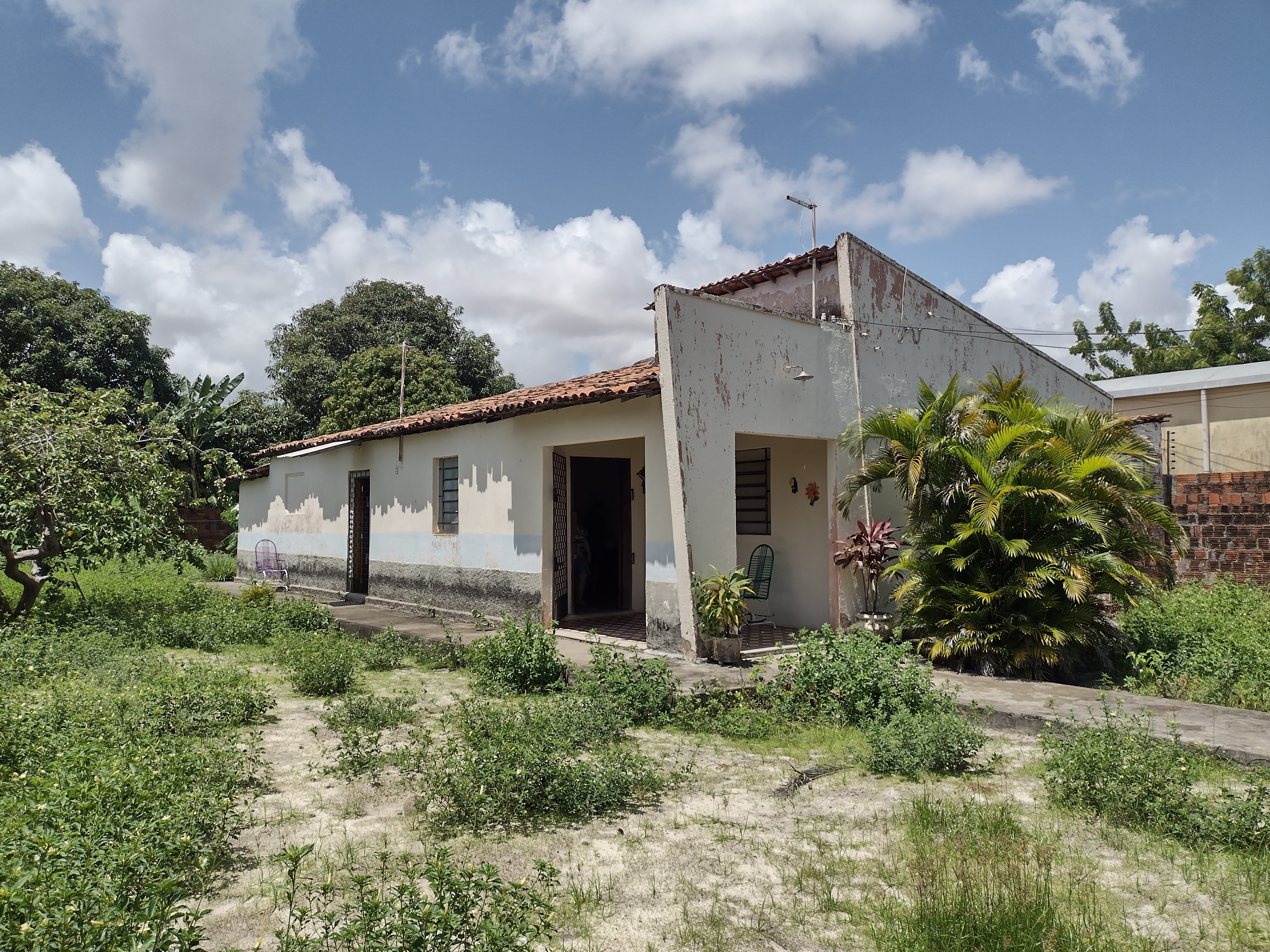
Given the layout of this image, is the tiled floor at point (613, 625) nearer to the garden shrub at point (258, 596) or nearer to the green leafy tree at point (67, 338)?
the garden shrub at point (258, 596)

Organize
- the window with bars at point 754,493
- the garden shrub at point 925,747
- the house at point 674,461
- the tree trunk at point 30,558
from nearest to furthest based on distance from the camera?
the garden shrub at point 925,747 → the house at point 674,461 → the tree trunk at point 30,558 → the window with bars at point 754,493

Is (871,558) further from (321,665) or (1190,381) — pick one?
(1190,381)

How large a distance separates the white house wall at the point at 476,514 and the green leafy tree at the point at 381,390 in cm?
766

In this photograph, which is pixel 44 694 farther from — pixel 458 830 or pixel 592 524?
pixel 592 524

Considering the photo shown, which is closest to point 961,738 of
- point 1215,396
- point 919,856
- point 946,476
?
point 919,856

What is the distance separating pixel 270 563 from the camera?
1694 centimetres

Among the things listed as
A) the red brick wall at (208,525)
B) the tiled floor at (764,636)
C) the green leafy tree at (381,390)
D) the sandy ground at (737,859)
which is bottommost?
the sandy ground at (737,859)

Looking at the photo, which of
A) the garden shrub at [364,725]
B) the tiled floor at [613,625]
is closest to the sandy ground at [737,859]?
the garden shrub at [364,725]

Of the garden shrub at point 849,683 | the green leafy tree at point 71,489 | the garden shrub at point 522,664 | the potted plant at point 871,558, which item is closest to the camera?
the garden shrub at point 849,683

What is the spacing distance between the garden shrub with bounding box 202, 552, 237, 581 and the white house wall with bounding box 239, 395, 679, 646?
3.24 m

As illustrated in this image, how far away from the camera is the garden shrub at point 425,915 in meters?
2.73

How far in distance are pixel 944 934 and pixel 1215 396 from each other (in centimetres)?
1921

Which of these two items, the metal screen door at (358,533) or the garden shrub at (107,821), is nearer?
the garden shrub at (107,821)

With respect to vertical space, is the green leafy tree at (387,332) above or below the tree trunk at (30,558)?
above
